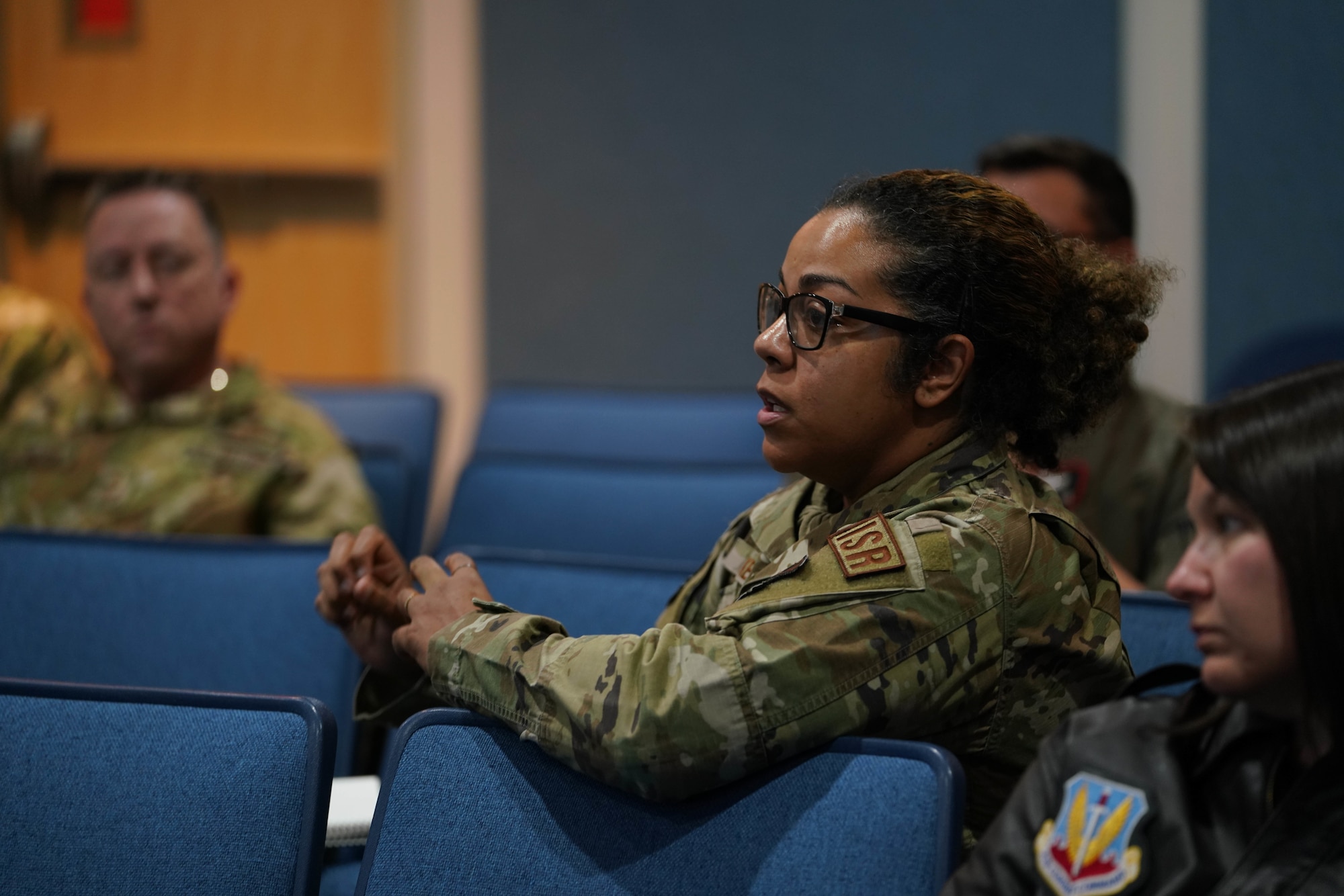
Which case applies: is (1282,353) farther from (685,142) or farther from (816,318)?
(816,318)

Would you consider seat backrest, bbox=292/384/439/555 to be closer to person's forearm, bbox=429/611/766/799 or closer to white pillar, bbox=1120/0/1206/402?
person's forearm, bbox=429/611/766/799

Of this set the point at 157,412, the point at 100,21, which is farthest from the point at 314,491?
the point at 100,21

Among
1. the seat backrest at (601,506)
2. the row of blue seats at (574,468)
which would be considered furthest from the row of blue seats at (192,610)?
the seat backrest at (601,506)

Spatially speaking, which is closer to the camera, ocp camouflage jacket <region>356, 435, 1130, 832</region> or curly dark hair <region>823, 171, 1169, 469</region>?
ocp camouflage jacket <region>356, 435, 1130, 832</region>

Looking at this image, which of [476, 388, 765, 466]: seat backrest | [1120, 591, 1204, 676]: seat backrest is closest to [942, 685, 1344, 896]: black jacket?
[1120, 591, 1204, 676]: seat backrest

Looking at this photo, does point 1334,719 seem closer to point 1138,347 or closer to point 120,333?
point 1138,347

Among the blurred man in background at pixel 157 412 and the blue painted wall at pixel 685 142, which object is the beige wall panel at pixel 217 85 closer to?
the blue painted wall at pixel 685 142

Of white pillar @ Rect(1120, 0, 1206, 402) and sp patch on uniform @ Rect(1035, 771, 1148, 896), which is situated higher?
white pillar @ Rect(1120, 0, 1206, 402)

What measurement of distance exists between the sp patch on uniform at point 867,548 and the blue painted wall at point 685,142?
2365mm

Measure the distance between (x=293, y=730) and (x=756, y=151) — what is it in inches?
109

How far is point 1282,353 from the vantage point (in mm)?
2871

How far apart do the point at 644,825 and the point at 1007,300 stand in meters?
0.55

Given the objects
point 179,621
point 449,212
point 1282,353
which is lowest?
point 179,621

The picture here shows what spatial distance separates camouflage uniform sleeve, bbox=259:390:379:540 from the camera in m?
2.18
